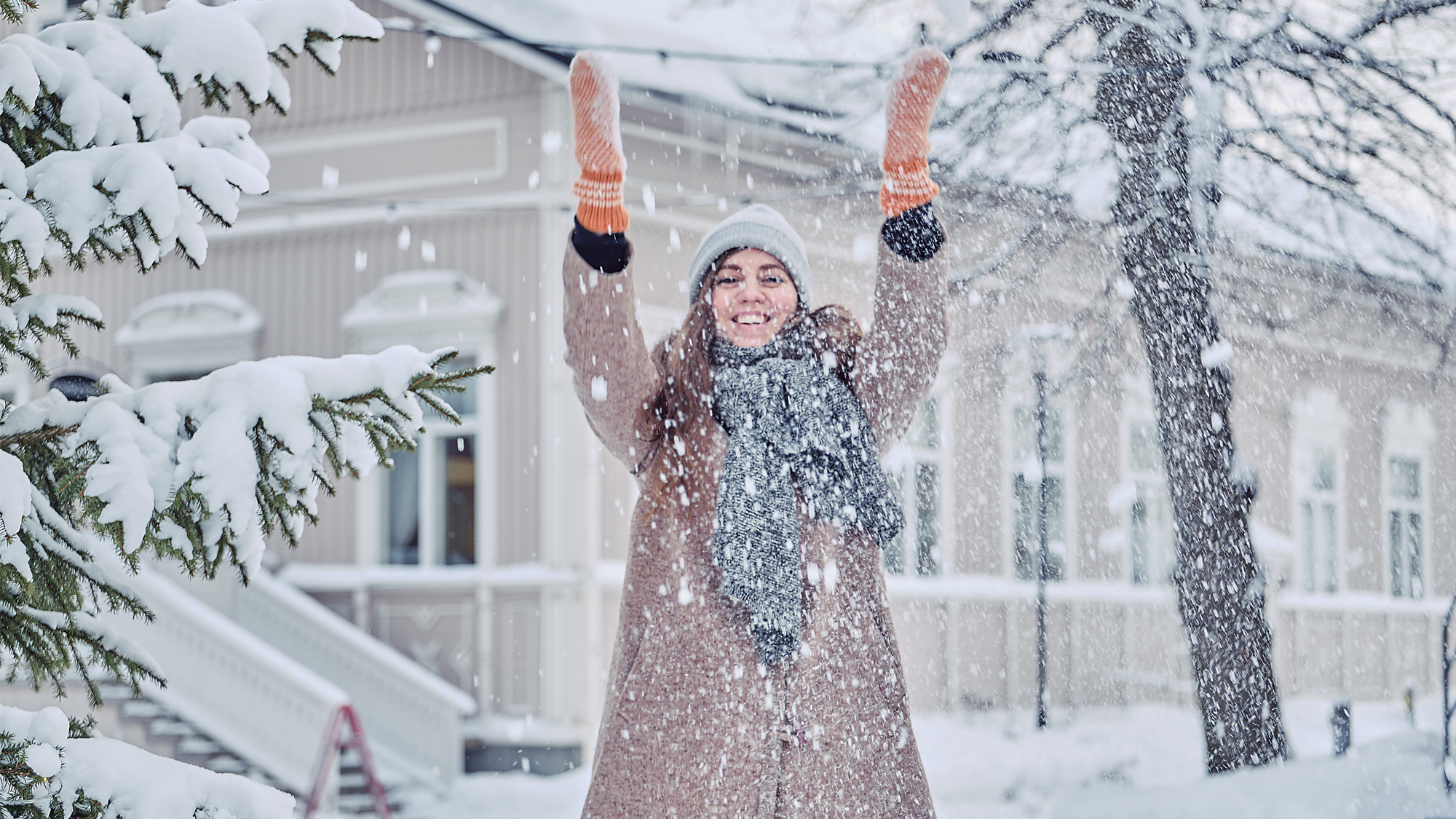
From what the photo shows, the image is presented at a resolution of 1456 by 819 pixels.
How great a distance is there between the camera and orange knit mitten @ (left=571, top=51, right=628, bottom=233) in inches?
94.6

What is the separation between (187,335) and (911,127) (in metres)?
8.44

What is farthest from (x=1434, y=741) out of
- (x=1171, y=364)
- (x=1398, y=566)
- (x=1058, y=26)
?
(x=1398, y=566)

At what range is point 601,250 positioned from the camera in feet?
7.99

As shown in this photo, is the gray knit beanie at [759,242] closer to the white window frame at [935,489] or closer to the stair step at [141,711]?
the stair step at [141,711]

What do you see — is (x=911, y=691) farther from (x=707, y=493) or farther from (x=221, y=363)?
(x=707, y=493)

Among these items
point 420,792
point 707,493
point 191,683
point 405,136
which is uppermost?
point 405,136

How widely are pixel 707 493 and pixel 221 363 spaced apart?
800cm

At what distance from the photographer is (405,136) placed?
361 inches

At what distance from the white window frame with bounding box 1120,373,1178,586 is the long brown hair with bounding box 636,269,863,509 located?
903cm

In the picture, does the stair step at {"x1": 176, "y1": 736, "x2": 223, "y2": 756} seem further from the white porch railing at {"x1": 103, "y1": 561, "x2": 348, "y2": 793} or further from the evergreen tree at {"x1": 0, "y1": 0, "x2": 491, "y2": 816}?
the evergreen tree at {"x1": 0, "y1": 0, "x2": 491, "y2": 816}

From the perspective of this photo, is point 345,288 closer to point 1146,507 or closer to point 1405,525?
point 1146,507

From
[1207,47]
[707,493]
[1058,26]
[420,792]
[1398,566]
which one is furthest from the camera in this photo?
[1398,566]

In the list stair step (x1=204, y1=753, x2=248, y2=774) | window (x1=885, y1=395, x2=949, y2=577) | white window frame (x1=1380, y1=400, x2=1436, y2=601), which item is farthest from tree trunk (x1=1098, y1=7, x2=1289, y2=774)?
white window frame (x1=1380, y1=400, x2=1436, y2=601)

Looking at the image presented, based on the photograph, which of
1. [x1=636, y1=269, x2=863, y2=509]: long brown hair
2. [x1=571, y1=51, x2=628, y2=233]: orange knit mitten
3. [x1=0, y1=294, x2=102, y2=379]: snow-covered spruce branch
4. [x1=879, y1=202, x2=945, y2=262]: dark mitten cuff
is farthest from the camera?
[x1=636, y1=269, x2=863, y2=509]: long brown hair
